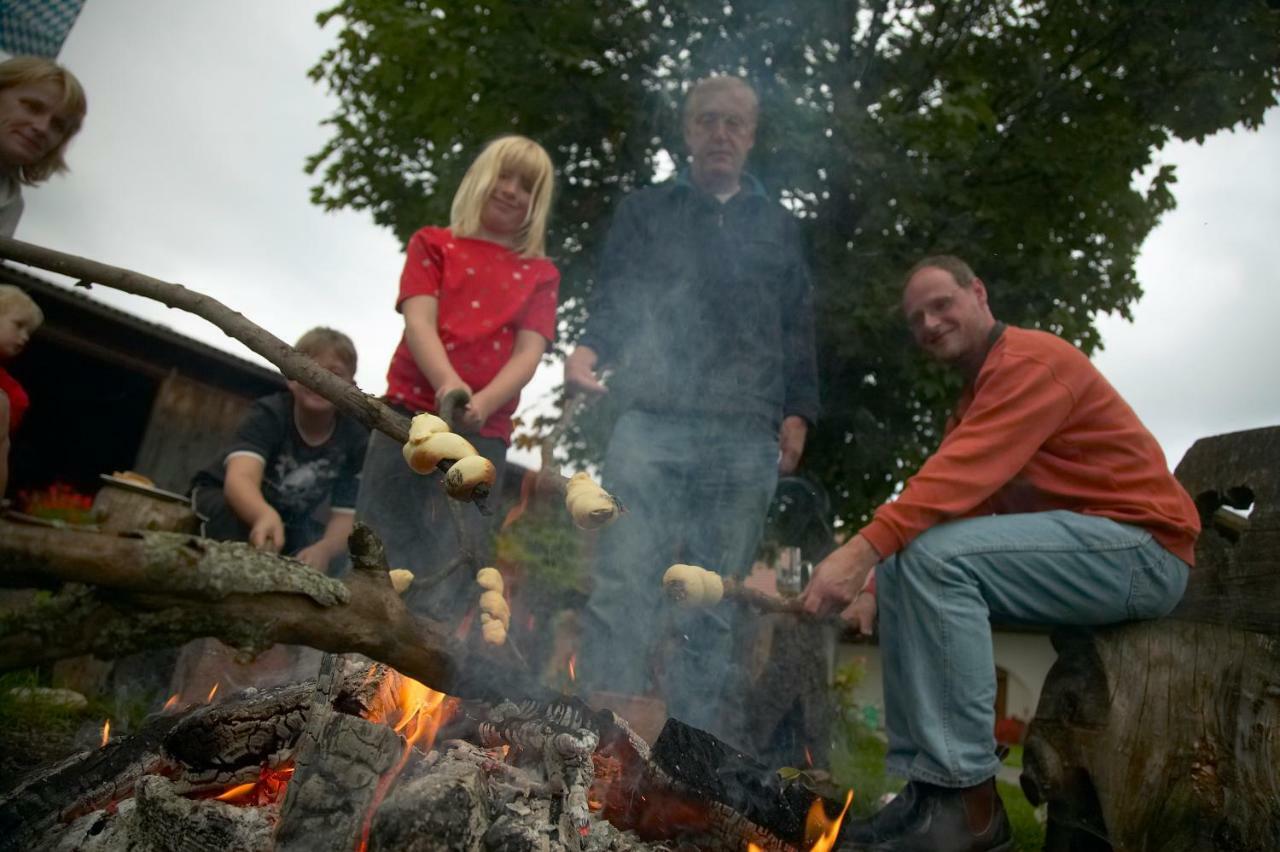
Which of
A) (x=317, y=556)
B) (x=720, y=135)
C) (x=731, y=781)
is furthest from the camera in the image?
(x=720, y=135)

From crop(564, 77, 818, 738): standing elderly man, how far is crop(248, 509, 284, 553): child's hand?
1.45 m

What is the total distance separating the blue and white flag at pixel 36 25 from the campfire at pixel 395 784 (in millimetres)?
3591

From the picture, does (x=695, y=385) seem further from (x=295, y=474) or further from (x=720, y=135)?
(x=295, y=474)

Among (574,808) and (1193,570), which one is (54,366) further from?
(1193,570)

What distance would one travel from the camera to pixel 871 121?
620 cm

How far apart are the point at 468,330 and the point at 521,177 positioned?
0.70 metres

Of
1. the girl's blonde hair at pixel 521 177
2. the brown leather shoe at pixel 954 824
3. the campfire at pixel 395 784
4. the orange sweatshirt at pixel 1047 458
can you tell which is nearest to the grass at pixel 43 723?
the campfire at pixel 395 784

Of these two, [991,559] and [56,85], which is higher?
[56,85]

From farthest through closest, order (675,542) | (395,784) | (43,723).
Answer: (675,542), (43,723), (395,784)

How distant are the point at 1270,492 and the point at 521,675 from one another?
2.58m

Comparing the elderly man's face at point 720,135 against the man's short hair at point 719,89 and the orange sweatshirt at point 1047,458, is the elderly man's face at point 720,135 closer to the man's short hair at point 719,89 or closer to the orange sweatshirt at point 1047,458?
the man's short hair at point 719,89

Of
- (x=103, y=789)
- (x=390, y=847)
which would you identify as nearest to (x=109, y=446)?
(x=103, y=789)

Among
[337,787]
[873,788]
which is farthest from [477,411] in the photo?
[873,788]

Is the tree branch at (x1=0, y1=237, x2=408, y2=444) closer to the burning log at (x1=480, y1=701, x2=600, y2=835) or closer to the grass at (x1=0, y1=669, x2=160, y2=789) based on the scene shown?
the burning log at (x1=480, y1=701, x2=600, y2=835)
